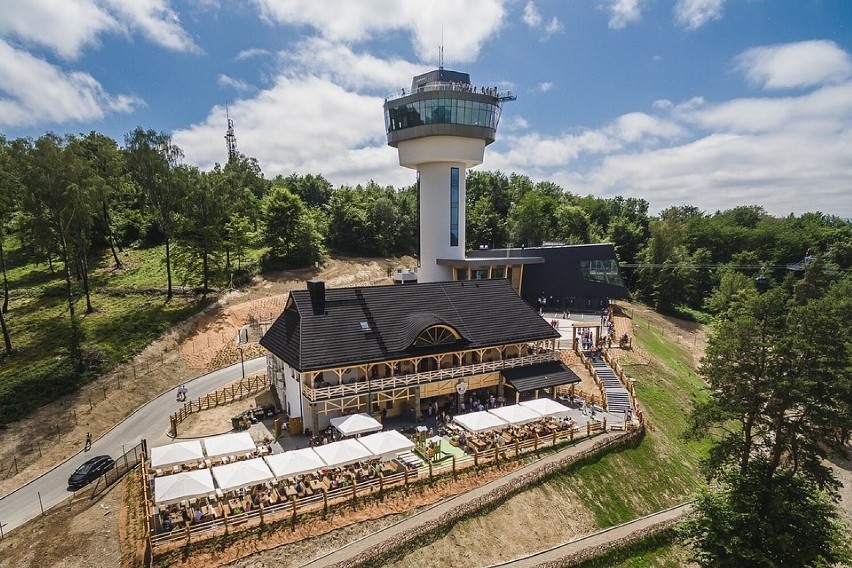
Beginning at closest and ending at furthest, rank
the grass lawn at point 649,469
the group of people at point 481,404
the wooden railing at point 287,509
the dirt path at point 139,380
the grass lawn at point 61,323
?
1. the wooden railing at point 287,509
2. the grass lawn at point 649,469
3. the dirt path at point 139,380
4. the group of people at point 481,404
5. the grass lawn at point 61,323

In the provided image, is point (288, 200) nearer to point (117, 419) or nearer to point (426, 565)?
point (117, 419)

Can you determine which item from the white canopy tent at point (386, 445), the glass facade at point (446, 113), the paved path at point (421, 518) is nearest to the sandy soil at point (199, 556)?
the paved path at point (421, 518)

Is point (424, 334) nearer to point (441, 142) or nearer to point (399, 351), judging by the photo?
point (399, 351)

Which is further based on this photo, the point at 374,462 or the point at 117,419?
the point at 117,419

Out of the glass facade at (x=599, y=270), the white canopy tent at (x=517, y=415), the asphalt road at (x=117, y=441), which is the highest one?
the glass facade at (x=599, y=270)

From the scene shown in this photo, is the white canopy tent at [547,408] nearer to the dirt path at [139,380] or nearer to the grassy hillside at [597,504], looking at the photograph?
the grassy hillside at [597,504]

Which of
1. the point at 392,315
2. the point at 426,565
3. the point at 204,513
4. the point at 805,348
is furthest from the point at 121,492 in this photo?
the point at 805,348

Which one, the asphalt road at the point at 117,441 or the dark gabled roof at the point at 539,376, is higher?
the dark gabled roof at the point at 539,376
